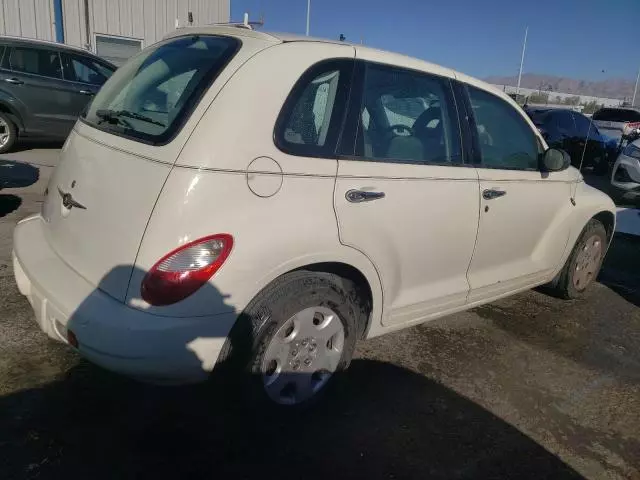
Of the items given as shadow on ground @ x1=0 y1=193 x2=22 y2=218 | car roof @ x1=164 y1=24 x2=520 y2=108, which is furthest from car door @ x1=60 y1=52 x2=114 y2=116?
car roof @ x1=164 y1=24 x2=520 y2=108

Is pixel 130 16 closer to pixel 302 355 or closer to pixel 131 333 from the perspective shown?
pixel 302 355

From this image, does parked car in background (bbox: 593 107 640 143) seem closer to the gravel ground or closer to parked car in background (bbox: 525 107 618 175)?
parked car in background (bbox: 525 107 618 175)

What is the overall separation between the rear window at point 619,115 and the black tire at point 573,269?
13965 millimetres

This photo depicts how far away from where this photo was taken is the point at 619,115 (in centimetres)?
1623

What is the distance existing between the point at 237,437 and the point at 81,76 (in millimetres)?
8444


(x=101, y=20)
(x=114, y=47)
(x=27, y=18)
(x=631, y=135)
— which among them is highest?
(x=101, y=20)

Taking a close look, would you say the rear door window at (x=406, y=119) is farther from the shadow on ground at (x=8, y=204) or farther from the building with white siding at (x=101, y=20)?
the building with white siding at (x=101, y=20)

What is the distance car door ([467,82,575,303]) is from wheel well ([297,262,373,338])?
0.88 meters

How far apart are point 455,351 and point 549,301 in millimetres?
1515

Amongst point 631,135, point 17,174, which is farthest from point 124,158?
point 631,135

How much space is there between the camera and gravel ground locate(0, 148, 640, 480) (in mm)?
2277

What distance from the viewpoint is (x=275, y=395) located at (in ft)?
8.22

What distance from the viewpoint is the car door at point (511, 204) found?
10.6ft

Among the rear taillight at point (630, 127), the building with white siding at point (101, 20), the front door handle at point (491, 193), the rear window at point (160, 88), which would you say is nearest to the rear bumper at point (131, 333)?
the rear window at point (160, 88)
